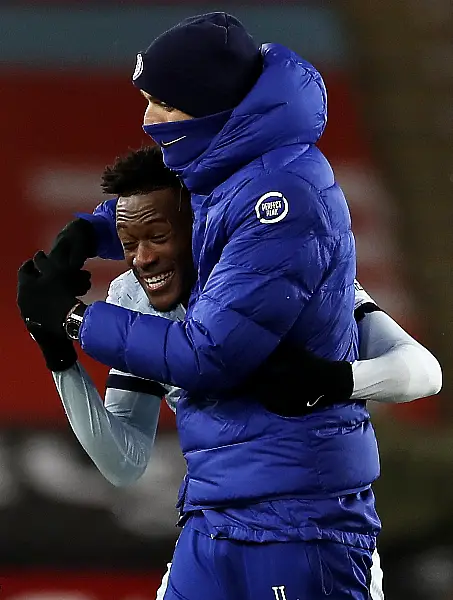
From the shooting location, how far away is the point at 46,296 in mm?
1323

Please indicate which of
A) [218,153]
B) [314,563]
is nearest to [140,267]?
[218,153]

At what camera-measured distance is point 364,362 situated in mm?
1350

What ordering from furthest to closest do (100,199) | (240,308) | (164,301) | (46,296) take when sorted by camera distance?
(100,199)
(164,301)
(46,296)
(240,308)

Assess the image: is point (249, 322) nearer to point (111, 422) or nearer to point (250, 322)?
point (250, 322)

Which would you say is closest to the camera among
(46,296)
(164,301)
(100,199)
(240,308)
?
(240,308)

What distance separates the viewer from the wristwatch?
1.29m

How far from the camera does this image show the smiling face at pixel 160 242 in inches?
55.4

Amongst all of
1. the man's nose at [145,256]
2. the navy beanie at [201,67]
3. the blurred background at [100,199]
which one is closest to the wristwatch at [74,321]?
the man's nose at [145,256]

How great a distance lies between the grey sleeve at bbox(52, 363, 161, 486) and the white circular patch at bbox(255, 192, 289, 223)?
0.34 m

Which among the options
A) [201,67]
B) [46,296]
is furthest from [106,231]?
[201,67]

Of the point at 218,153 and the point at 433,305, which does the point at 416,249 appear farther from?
the point at 218,153

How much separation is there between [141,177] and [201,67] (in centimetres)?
22

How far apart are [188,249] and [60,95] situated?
9.00ft

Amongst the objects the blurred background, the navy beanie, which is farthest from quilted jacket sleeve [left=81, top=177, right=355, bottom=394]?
the blurred background
